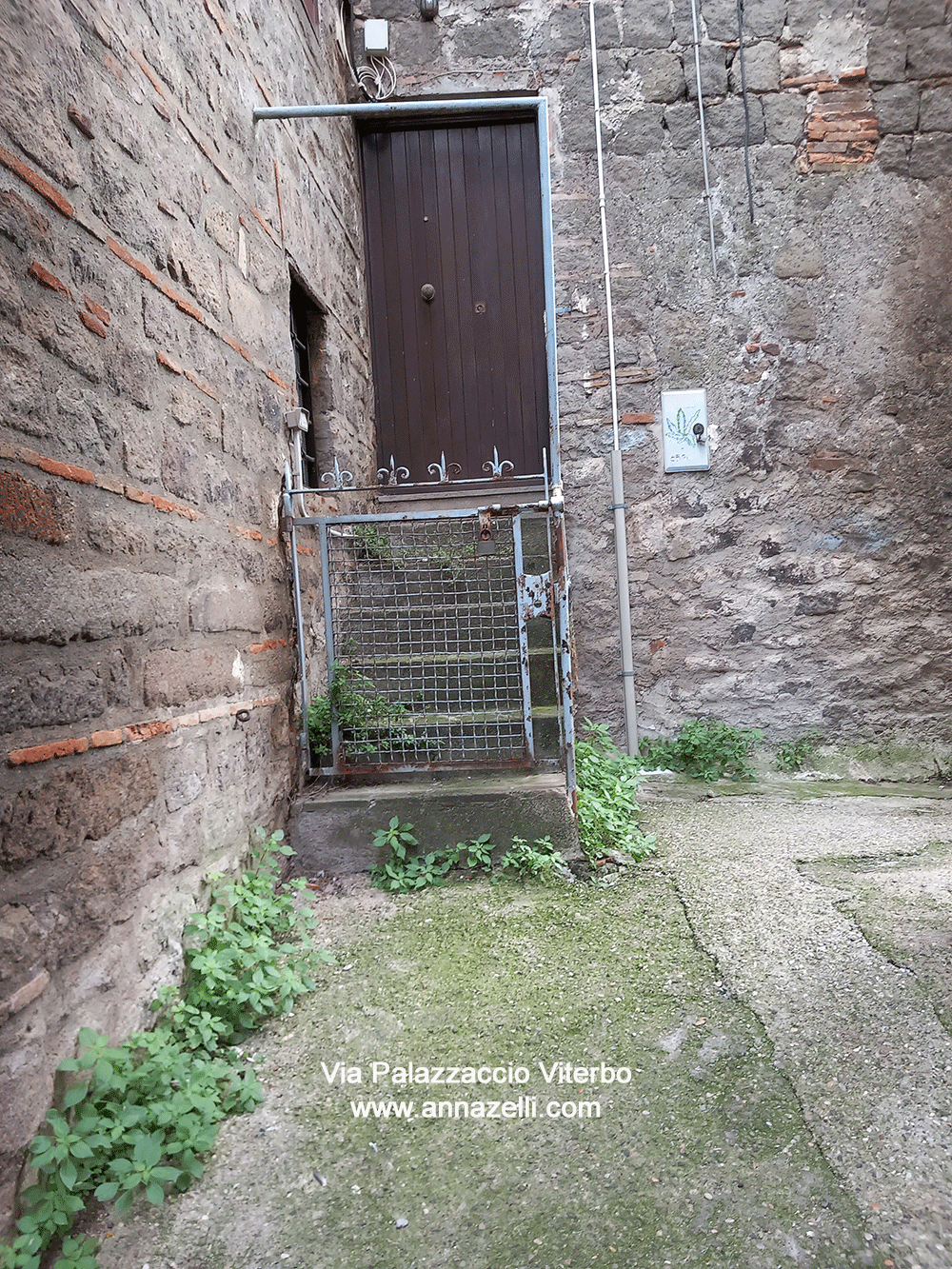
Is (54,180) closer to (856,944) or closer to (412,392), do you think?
(856,944)

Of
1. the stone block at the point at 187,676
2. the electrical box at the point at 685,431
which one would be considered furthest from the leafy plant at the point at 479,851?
the electrical box at the point at 685,431

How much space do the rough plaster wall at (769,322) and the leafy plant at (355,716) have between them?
189 centimetres

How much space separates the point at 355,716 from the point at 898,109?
14.3ft

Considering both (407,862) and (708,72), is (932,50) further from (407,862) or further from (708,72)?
(407,862)

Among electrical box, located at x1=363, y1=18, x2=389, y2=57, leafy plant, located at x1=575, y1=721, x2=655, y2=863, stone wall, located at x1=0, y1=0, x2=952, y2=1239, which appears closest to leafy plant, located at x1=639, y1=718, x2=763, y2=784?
Result: stone wall, located at x1=0, y1=0, x2=952, y2=1239

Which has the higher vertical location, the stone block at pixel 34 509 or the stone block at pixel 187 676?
the stone block at pixel 34 509

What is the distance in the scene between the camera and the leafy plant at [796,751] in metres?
4.14

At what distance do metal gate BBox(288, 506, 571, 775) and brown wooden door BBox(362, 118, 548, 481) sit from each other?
4.92 feet

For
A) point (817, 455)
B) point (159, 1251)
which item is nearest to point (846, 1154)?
point (159, 1251)

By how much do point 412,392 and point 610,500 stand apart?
1.40 metres

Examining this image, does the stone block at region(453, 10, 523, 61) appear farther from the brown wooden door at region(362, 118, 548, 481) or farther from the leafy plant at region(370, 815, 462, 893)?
the leafy plant at region(370, 815, 462, 893)

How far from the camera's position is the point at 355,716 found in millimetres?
2773

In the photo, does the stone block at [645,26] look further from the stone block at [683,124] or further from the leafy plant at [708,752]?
the leafy plant at [708,752]

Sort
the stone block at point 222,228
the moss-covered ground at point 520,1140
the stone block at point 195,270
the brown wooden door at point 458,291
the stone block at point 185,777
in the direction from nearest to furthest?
the moss-covered ground at point 520,1140 < the stone block at point 185,777 < the stone block at point 195,270 < the stone block at point 222,228 < the brown wooden door at point 458,291
